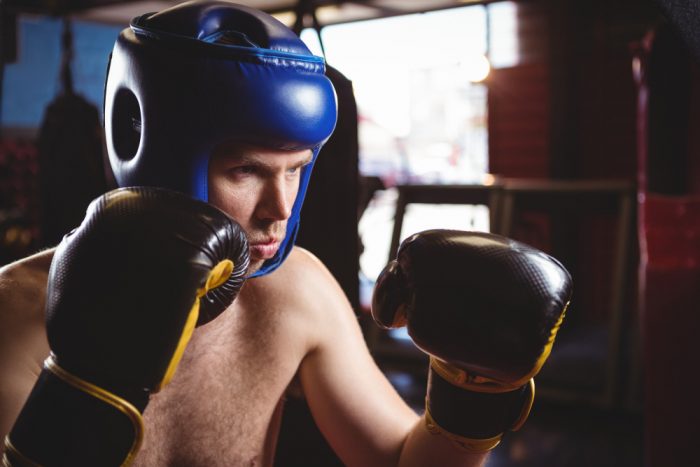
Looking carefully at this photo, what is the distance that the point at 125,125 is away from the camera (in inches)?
42.3

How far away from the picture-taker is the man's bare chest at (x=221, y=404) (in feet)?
3.74

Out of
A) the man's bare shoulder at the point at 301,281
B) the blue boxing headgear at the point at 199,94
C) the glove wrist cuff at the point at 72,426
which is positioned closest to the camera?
the glove wrist cuff at the point at 72,426

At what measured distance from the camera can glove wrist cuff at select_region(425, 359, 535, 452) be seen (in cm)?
104

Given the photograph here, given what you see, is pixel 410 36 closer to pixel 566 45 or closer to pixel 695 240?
pixel 566 45

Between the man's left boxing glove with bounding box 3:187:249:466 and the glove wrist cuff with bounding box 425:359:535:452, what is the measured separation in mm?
465

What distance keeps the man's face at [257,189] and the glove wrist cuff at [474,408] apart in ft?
1.15

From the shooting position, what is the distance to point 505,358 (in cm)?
87

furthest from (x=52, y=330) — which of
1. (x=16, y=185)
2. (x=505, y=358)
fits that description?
(x=16, y=185)

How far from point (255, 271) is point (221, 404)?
0.27 m

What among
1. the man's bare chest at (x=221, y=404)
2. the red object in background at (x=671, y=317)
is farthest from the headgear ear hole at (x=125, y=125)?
the red object in background at (x=671, y=317)

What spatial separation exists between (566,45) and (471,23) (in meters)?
1.80

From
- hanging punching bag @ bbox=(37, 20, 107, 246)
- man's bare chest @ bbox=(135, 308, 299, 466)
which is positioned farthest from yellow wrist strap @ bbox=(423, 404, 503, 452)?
hanging punching bag @ bbox=(37, 20, 107, 246)

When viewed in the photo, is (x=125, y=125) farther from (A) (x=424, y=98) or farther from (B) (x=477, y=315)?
(A) (x=424, y=98)

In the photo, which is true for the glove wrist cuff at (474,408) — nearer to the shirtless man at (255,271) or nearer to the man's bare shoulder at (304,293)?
the shirtless man at (255,271)
